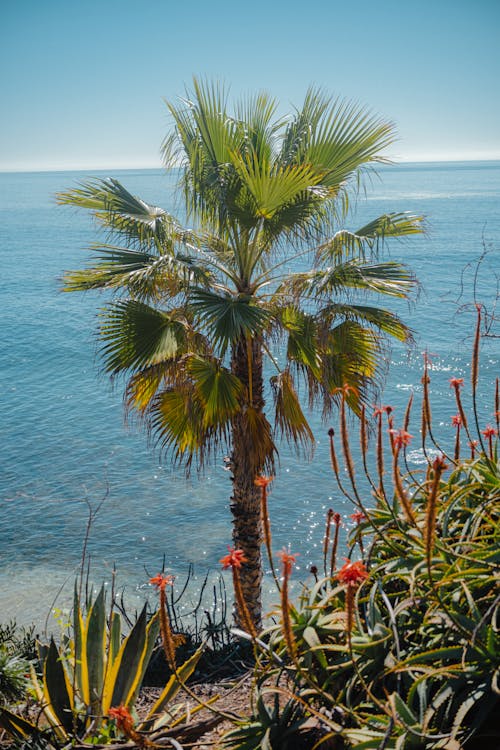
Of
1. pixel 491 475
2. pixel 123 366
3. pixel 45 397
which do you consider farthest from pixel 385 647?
pixel 45 397

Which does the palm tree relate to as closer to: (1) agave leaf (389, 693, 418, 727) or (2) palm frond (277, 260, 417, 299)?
(2) palm frond (277, 260, 417, 299)

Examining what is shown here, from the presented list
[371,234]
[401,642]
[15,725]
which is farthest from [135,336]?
[401,642]

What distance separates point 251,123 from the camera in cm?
879

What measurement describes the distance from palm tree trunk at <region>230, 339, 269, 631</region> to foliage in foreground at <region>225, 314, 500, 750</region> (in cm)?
572

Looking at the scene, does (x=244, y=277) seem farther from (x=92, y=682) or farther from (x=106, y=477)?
(x=106, y=477)

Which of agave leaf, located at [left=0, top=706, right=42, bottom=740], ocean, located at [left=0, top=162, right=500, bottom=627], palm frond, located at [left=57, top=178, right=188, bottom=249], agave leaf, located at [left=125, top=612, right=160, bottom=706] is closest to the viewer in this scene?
agave leaf, located at [left=0, top=706, right=42, bottom=740]

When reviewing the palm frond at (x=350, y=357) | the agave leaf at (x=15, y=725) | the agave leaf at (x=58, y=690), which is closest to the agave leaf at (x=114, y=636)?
the agave leaf at (x=58, y=690)

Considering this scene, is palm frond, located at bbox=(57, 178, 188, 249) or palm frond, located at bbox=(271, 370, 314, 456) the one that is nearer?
palm frond, located at bbox=(57, 178, 188, 249)

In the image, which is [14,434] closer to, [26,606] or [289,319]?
[26,606]

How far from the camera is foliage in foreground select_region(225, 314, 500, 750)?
6.72ft

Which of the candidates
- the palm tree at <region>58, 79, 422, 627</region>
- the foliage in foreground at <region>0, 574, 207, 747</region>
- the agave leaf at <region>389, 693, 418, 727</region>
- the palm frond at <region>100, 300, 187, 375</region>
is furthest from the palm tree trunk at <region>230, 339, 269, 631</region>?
the agave leaf at <region>389, 693, 418, 727</region>

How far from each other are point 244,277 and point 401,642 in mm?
6583

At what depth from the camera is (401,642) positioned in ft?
8.28

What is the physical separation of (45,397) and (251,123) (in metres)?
28.6
